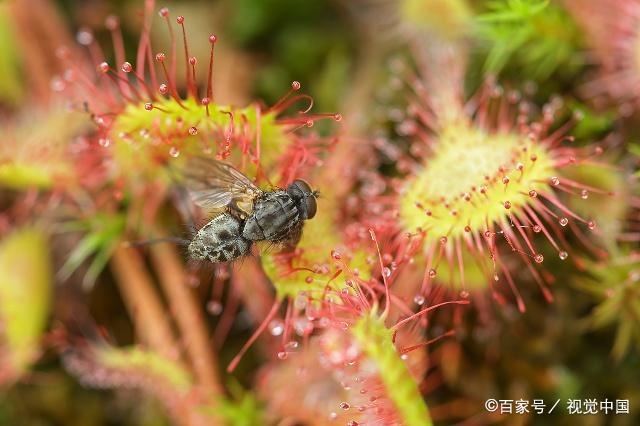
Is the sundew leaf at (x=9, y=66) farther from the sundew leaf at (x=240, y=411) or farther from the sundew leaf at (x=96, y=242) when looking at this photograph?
the sundew leaf at (x=240, y=411)

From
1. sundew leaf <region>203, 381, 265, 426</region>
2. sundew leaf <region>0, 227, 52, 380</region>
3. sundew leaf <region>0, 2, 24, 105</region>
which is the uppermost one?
sundew leaf <region>0, 2, 24, 105</region>

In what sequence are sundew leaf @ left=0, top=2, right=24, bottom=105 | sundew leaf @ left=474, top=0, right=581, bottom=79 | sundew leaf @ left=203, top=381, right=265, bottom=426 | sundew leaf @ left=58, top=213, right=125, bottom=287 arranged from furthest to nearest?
1. sundew leaf @ left=0, top=2, right=24, bottom=105
2. sundew leaf @ left=58, top=213, right=125, bottom=287
3. sundew leaf @ left=203, top=381, right=265, bottom=426
4. sundew leaf @ left=474, top=0, right=581, bottom=79

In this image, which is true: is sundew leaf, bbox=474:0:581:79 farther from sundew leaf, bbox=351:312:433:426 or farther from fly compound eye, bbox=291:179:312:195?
sundew leaf, bbox=351:312:433:426

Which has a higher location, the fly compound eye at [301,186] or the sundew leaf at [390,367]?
the fly compound eye at [301,186]

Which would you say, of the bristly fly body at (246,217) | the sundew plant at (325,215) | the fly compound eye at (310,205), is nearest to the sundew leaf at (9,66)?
the sundew plant at (325,215)

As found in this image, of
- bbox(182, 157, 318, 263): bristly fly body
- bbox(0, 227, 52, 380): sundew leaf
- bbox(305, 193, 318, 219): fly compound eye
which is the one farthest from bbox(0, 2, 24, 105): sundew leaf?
bbox(305, 193, 318, 219): fly compound eye

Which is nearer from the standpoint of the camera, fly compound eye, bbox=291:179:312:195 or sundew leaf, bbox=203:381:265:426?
fly compound eye, bbox=291:179:312:195

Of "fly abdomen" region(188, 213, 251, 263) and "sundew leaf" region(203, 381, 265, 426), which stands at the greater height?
"fly abdomen" region(188, 213, 251, 263)

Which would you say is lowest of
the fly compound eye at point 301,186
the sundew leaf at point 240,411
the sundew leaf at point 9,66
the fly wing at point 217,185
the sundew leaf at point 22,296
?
the sundew leaf at point 240,411

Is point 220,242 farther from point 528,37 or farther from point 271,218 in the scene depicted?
point 528,37

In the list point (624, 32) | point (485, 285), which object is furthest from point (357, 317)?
point (624, 32)
